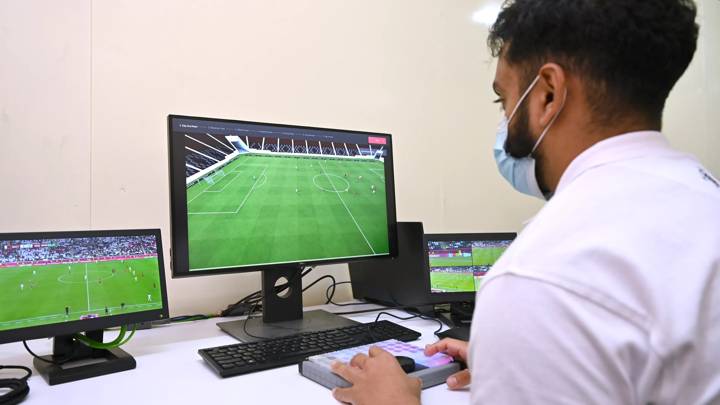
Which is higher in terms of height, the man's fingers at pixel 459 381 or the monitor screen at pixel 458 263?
the monitor screen at pixel 458 263

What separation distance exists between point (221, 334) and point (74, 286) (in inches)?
15.0

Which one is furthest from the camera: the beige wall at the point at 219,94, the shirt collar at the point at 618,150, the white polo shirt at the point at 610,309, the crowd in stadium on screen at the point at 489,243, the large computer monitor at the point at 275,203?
the crowd in stadium on screen at the point at 489,243

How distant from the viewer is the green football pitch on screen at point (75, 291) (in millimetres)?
878

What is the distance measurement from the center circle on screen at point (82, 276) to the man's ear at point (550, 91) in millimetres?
872

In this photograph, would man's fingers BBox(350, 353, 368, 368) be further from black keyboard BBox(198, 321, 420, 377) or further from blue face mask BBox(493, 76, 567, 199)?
blue face mask BBox(493, 76, 567, 199)

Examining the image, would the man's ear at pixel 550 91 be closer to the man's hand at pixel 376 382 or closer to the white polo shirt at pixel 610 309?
the white polo shirt at pixel 610 309

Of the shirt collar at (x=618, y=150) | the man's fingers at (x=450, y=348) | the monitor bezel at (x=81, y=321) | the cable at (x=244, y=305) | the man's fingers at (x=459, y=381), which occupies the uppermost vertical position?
the shirt collar at (x=618, y=150)

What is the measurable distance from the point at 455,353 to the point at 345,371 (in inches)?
9.4

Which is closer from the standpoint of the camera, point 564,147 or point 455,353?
point 564,147

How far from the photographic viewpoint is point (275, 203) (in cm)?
125

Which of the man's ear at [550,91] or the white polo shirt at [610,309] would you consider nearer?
the white polo shirt at [610,309]

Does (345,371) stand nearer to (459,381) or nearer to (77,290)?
(459,381)

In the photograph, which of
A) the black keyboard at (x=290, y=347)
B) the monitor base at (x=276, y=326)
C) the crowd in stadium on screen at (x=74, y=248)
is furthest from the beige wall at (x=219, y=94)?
the black keyboard at (x=290, y=347)

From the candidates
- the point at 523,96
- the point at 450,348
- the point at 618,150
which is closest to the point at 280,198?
the point at 450,348
